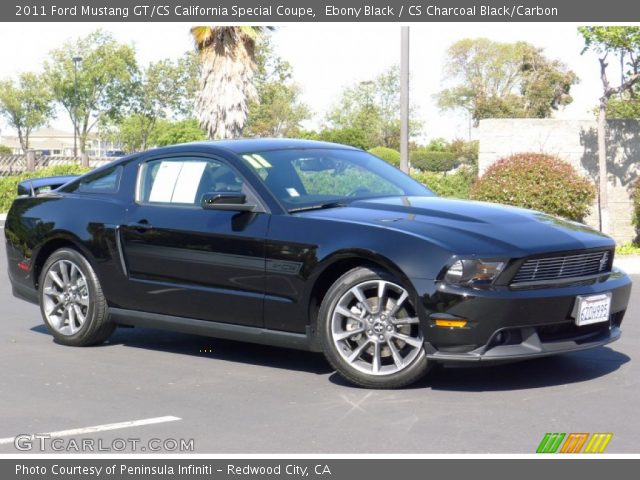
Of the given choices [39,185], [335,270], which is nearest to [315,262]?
[335,270]

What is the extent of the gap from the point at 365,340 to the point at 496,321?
0.89m

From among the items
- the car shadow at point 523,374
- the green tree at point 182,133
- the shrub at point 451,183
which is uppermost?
the green tree at point 182,133

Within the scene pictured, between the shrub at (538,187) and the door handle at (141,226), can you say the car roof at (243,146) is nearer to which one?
the door handle at (141,226)

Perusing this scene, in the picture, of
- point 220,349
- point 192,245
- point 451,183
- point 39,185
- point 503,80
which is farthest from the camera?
point 503,80

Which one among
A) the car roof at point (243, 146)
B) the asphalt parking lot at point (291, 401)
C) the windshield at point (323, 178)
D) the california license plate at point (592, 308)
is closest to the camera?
the asphalt parking lot at point (291, 401)

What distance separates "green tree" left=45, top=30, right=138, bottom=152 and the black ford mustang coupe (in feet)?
180

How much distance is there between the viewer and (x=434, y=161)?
188 ft

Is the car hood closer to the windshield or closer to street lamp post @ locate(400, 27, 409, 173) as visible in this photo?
the windshield

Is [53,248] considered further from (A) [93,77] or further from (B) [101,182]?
(A) [93,77]

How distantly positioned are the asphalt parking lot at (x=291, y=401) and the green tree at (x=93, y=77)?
55.3 meters

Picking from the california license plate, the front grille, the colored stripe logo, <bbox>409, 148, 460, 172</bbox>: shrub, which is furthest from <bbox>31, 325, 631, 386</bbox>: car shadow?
<bbox>409, 148, 460, 172</bbox>: shrub

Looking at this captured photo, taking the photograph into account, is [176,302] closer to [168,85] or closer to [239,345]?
[239,345]

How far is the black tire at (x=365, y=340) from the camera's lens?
21.6 ft

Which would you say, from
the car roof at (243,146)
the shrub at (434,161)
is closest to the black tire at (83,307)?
the car roof at (243,146)
